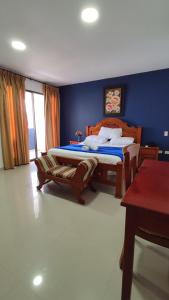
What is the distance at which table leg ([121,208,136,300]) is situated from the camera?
86cm

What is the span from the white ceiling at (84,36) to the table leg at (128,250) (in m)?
2.11

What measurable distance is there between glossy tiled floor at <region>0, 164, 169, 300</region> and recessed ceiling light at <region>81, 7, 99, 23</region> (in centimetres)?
245

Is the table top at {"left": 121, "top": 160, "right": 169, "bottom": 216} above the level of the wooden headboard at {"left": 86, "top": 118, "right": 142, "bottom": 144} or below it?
below

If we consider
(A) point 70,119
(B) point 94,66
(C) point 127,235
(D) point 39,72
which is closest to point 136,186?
(C) point 127,235

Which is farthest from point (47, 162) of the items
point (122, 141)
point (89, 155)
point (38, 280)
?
point (122, 141)

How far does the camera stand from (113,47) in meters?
2.53

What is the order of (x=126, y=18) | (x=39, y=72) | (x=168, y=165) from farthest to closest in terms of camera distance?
(x=39, y=72)
(x=126, y=18)
(x=168, y=165)

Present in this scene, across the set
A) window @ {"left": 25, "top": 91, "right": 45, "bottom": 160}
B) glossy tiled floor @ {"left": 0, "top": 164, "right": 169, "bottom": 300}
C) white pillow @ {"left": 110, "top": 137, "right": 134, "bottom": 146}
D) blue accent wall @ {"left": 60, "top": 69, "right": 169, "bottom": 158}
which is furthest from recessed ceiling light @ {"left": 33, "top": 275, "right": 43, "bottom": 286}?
window @ {"left": 25, "top": 91, "right": 45, "bottom": 160}

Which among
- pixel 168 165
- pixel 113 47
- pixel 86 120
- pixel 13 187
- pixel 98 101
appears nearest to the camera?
pixel 168 165

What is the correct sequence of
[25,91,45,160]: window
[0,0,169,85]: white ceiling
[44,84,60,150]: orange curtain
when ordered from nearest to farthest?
[0,0,169,85]: white ceiling, [25,91,45,160]: window, [44,84,60,150]: orange curtain

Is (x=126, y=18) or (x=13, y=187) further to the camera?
(x=13, y=187)

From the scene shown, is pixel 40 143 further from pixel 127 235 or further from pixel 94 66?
pixel 127 235

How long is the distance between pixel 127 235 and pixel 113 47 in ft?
9.12

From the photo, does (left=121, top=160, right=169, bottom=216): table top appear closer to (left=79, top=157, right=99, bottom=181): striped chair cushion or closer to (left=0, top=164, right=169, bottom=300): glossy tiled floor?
(left=0, top=164, right=169, bottom=300): glossy tiled floor
